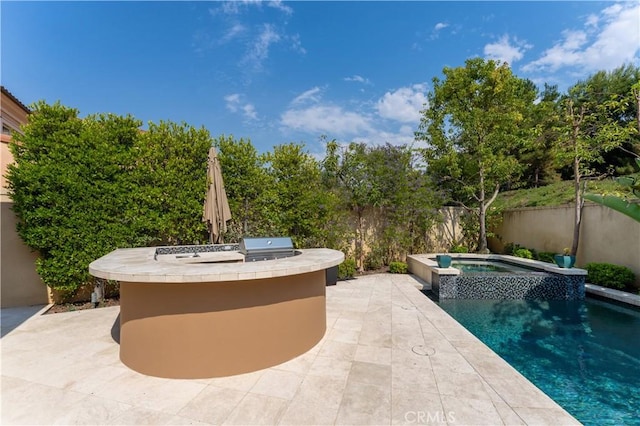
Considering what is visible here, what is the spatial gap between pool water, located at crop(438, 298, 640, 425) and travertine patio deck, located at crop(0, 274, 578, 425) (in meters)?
0.86

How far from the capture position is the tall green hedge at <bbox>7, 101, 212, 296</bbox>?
7176 millimetres

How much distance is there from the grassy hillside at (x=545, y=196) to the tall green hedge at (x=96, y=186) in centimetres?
1613

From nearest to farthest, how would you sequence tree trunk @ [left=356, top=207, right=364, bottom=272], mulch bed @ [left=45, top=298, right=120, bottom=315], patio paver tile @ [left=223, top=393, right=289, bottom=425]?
patio paver tile @ [left=223, top=393, right=289, bottom=425]
mulch bed @ [left=45, top=298, right=120, bottom=315]
tree trunk @ [left=356, top=207, right=364, bottom=272]

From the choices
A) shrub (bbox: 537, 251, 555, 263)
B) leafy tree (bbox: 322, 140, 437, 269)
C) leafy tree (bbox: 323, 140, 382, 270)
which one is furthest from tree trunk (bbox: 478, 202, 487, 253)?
leafy tree (bbox: 323, 140, 382, 270)

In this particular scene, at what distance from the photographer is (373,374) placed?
13.5 feet

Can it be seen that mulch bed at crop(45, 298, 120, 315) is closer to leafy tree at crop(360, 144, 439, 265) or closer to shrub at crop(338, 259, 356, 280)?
shrub at crop(338, 259, 356, 280)

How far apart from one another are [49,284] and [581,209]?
18.7 m

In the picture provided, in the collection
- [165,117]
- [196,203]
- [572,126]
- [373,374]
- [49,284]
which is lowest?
[373,374]

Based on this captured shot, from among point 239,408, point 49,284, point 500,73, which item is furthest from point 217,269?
point 500,73

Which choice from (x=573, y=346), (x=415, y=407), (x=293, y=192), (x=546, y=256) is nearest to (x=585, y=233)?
(x=546, y=256)

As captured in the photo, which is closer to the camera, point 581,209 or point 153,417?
point 153,417

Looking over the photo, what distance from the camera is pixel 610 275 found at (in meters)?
9.51

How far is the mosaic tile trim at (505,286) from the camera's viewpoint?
9.35 meters

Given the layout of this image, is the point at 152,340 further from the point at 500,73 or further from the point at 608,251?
Answer: the point at 500,73
